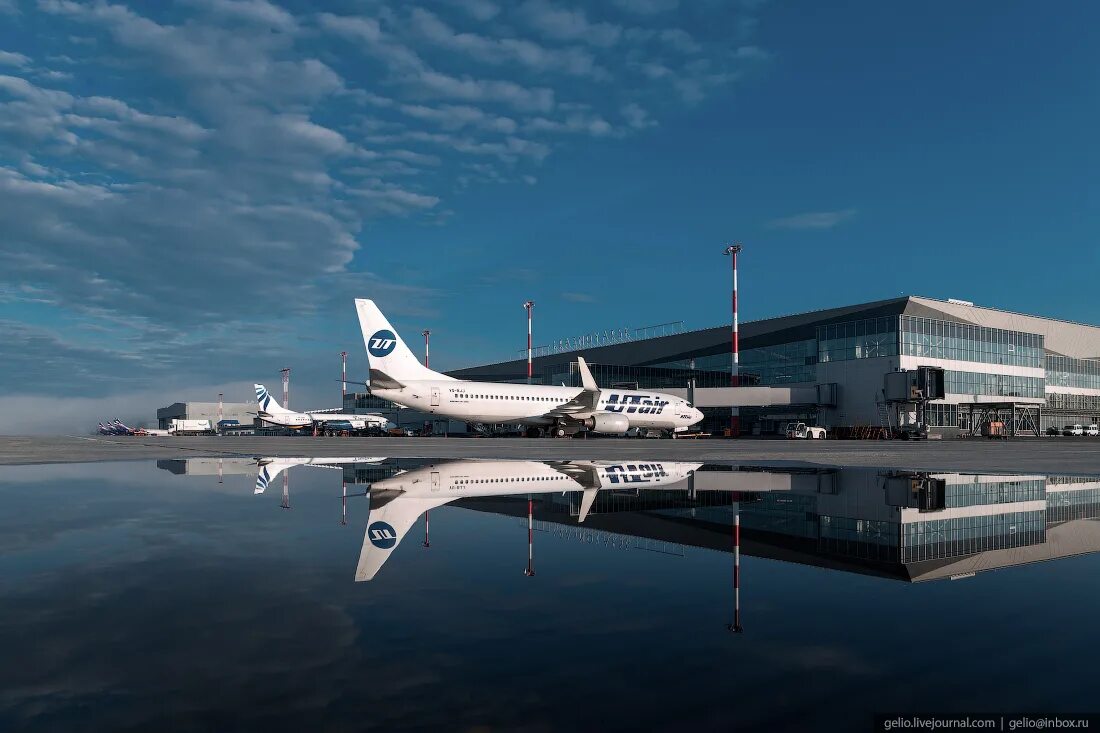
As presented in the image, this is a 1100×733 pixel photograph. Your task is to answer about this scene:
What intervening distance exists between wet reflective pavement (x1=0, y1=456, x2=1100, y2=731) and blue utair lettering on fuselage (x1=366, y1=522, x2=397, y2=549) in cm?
5

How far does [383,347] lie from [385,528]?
42.0 m

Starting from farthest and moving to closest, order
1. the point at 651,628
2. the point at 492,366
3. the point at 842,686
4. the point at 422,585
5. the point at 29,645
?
1. the point at 492,366
2. the point at 422,585
3. the point at 651,628
4. the point at 29,645
5. the point at 842,686

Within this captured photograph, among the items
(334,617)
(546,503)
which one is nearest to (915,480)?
(546,503)

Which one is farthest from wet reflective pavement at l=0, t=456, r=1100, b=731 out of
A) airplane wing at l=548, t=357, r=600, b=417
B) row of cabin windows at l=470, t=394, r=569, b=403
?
airplane wing at l=548, t=357, r=600, b=417

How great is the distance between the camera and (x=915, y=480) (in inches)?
529

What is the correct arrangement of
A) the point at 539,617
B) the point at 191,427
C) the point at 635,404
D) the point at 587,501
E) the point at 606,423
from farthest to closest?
the point at 191,427, the point at 635,404, the point at 606,423, the point at 587,501, the point at 539,617

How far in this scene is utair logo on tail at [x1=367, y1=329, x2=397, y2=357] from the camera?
156 feet

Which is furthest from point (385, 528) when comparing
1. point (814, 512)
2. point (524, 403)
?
point (524, 403)

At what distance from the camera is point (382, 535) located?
22.3ft

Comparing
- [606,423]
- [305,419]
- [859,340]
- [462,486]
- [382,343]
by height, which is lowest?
[462,486]

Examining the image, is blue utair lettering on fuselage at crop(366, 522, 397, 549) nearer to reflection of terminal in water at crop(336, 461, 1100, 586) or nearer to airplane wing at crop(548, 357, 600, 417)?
reflection of terminal in water at crop(336, 461, 1100, 586)

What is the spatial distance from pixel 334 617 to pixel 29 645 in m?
1.49

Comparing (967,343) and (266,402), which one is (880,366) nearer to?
(967,343)

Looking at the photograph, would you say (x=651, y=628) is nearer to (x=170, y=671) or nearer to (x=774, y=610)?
(x=774, y=610)
